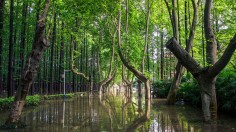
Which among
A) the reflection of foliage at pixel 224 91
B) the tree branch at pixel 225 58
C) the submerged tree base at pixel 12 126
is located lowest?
the submerged tree base at pixel 12 126

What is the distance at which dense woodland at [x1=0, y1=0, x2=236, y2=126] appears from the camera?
1130cm

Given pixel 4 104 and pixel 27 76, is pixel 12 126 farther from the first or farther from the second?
pixel 4 104

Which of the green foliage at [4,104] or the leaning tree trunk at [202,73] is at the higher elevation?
the leaning tree trunk at [202,73]

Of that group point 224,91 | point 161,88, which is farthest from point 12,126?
point 161,88

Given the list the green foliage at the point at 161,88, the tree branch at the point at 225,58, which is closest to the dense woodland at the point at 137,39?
the tree branch at the point at 225,58

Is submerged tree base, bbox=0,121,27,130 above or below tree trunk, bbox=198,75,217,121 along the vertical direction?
below

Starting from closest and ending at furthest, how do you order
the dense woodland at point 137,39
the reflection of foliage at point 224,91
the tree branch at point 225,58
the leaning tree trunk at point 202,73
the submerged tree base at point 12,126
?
the tree branch at point 225,58
the submerged tree base at point 12,126
the leaning tree trunk at point 202,73
the dense woodland at point 137,39
the reflection of foliage at point 224,91

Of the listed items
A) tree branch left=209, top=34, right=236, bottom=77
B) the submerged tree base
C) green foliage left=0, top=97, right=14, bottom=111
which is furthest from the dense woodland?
green foliage left=0, top=97, right=14, bottom=111

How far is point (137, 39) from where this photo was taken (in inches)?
1266

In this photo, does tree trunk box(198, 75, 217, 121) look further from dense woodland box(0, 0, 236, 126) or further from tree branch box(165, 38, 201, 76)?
tree branch box(165, 38, 201, 76)

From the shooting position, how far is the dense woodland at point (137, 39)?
11305 mm

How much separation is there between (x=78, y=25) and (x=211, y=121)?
2456 cm

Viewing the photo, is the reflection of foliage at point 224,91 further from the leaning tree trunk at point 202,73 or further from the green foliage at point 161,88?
the green foliage at point 161,88

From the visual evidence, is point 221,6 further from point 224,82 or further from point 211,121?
point 211,121
